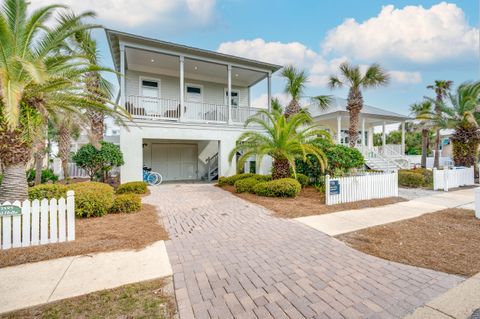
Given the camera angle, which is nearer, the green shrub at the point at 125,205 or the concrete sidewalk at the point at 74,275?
the concrete sidewalk at the point at 74,275

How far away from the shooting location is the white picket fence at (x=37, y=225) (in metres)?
3.96

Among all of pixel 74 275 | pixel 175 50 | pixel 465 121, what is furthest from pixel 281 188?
pixel 465 121

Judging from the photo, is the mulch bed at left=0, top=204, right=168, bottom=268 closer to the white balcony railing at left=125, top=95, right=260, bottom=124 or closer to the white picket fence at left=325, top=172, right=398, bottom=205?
the white picket fence at left=325, top=172, right=398, bottom=205

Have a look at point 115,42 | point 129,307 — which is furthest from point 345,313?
point 115,42

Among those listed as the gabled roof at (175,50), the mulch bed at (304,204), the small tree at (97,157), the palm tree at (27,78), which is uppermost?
the gabled roof at (175,50)

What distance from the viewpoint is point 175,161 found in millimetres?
15695

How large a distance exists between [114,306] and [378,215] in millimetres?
6654

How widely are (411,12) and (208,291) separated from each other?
15.5 m

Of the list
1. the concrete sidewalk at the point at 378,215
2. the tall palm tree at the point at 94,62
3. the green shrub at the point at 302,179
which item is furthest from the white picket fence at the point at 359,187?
the tall palm tree at the point at 94,62

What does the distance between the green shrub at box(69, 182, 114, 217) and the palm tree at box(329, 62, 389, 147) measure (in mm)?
14061

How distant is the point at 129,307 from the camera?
95.0 inches

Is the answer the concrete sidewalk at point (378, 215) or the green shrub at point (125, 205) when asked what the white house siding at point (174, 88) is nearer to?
the green shrub at point (125, 205)

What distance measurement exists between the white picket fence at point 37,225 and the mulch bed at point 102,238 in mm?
168

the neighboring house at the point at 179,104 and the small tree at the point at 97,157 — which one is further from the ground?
the neighboring house at the point at 179,104
